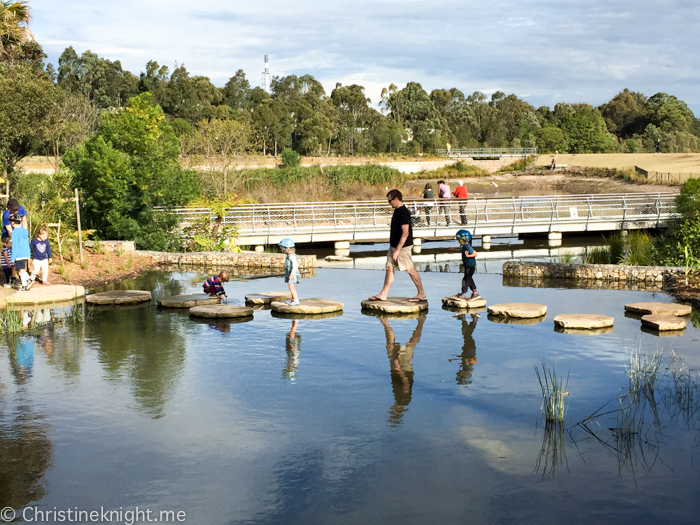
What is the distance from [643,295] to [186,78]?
7044 cm

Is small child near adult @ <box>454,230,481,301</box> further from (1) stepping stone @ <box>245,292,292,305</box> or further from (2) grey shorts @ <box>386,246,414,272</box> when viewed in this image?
(1) stepping stone @ <box>245,292,292,305</box>

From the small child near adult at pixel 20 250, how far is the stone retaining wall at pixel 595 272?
366 inches

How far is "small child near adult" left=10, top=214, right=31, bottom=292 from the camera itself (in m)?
12.3

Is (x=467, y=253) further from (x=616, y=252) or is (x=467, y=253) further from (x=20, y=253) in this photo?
(x=616, y=252)

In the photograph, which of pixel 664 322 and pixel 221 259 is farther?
pixel 221 259

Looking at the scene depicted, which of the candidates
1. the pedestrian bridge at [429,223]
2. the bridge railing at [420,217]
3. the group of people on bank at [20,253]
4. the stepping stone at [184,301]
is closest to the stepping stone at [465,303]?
the stepping stone at [184,301]

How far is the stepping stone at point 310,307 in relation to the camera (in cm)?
1081

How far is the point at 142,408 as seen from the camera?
6.50 metres

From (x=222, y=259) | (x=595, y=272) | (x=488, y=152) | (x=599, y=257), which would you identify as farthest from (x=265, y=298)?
(x=488, y=152)

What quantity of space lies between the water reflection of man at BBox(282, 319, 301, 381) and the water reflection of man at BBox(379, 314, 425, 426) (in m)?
1.06

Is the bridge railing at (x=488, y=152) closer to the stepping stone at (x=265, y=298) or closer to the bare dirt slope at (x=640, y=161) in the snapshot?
the bare dirt slope at (x=640, y=161)

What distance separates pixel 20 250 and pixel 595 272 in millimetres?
10871

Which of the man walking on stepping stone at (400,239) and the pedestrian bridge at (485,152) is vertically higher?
the pedestrian bridge at (485,152)

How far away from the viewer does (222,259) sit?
17453 millimetres
